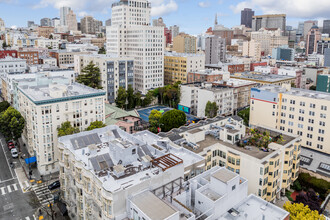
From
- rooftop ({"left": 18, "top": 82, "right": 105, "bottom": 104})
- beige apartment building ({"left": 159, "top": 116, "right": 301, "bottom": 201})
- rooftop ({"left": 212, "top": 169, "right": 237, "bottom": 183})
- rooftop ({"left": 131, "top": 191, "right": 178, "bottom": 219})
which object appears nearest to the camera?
rooftop ({"left": 131, "top": 191, "right": 178, "bottom": 219})

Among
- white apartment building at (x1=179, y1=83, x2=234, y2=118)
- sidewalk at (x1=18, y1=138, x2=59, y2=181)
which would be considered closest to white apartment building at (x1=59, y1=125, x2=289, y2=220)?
sidewalk at (x1=18, y1=138, x2=59, y2=181)

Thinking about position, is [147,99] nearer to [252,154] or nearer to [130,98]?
[130,98]

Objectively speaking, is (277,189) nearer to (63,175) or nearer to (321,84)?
(63,175)

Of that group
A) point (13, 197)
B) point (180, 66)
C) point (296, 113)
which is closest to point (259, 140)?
point (296, 113)

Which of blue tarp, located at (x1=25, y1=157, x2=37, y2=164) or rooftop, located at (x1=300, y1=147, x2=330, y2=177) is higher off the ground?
blue tarp, located at (x1=25, y1=157, x2=37, y2=164)

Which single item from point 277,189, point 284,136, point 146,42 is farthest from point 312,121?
point 146,42

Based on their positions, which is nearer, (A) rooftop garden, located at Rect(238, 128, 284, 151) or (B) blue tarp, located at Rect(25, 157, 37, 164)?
(A) rooftop garden, located at Rect(238, 128, 284, 151)

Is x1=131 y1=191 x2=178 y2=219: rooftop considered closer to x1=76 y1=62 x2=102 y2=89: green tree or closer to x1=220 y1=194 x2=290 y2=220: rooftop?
x1=220 y1=194 x2=290 y2=220: rooftop

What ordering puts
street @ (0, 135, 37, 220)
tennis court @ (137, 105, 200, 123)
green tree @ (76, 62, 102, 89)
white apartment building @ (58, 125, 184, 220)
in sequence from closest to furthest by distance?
white apartment building @ (58, 125, 184, 220) → street @ (0, 135, 37, 220) → tennis court @ (137, 105, 200, 123) → green tree @ (76, 62, 102, 89)

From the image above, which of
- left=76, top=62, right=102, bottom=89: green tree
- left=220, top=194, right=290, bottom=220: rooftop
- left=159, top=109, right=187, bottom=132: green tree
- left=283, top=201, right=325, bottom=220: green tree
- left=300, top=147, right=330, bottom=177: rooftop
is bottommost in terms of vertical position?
left=300, top=147, right=330, bottom=177: rooftop
